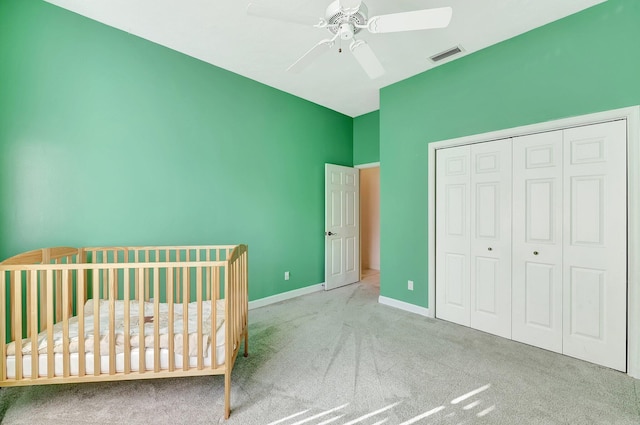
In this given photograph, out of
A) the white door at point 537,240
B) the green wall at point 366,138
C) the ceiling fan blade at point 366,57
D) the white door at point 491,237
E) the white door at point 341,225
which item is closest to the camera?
the ceiling fan blade at point 366,57

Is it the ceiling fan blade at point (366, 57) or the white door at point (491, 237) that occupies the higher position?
the ceiling fan blade at point (366, 57)

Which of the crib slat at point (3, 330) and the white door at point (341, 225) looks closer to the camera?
the crib slat at point (3, 330)

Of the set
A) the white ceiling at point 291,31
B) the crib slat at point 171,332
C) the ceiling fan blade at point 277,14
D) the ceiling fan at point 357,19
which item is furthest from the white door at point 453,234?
the crib slat at point 171,332

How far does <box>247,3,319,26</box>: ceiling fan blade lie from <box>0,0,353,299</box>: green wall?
1714 millimetres

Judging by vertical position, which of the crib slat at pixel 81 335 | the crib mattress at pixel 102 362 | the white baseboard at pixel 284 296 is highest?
the crib slat at pixel 81 335

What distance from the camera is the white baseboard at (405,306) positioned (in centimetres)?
321

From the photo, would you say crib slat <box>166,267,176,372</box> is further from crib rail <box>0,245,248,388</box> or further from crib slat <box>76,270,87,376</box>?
crib slat <box>76,270,87,376</box>

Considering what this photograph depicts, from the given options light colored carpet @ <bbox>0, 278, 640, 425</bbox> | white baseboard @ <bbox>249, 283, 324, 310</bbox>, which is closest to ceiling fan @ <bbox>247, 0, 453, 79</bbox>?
light colored carpet @ <bbox>0, 278, 640, 425</bbox>

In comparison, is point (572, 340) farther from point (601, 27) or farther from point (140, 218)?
point (140, 218)

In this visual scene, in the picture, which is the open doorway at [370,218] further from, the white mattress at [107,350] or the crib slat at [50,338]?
the crib slat at [50,338]

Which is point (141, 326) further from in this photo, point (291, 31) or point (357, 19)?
point (291, 31)

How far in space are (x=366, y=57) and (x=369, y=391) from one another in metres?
2.25

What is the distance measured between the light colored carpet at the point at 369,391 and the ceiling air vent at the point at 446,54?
281 cm

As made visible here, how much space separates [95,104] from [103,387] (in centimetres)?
222
